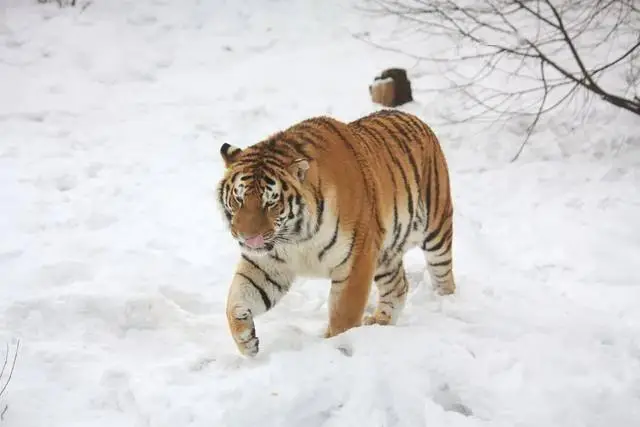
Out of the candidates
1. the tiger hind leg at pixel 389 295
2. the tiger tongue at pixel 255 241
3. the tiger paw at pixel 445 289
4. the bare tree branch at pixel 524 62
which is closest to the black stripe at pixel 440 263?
the tiger paw at pixel 445 289

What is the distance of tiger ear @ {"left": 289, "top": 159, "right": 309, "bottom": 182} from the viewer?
9.45ft

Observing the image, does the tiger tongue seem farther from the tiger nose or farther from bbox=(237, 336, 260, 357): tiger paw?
bbox=(237, 336, 260, 357): tiger paw

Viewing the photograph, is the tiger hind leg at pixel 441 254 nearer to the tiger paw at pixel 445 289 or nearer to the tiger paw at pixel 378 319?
the tiger paw at pixel 445 289

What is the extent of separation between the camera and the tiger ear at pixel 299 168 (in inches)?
113

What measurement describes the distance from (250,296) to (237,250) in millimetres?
1831

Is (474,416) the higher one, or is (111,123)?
(474,416)

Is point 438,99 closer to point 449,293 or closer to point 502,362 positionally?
point 449,293

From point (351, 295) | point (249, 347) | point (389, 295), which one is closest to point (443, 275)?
point (389, 295)

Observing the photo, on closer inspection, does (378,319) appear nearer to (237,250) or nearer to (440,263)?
(440,263)

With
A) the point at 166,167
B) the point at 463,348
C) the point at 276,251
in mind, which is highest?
the point at 276,251

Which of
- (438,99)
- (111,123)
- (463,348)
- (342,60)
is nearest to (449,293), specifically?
(463,348)

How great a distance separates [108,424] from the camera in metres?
2.46

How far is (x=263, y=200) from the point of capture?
2789 mm

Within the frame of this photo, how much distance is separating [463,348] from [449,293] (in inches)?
49.4
